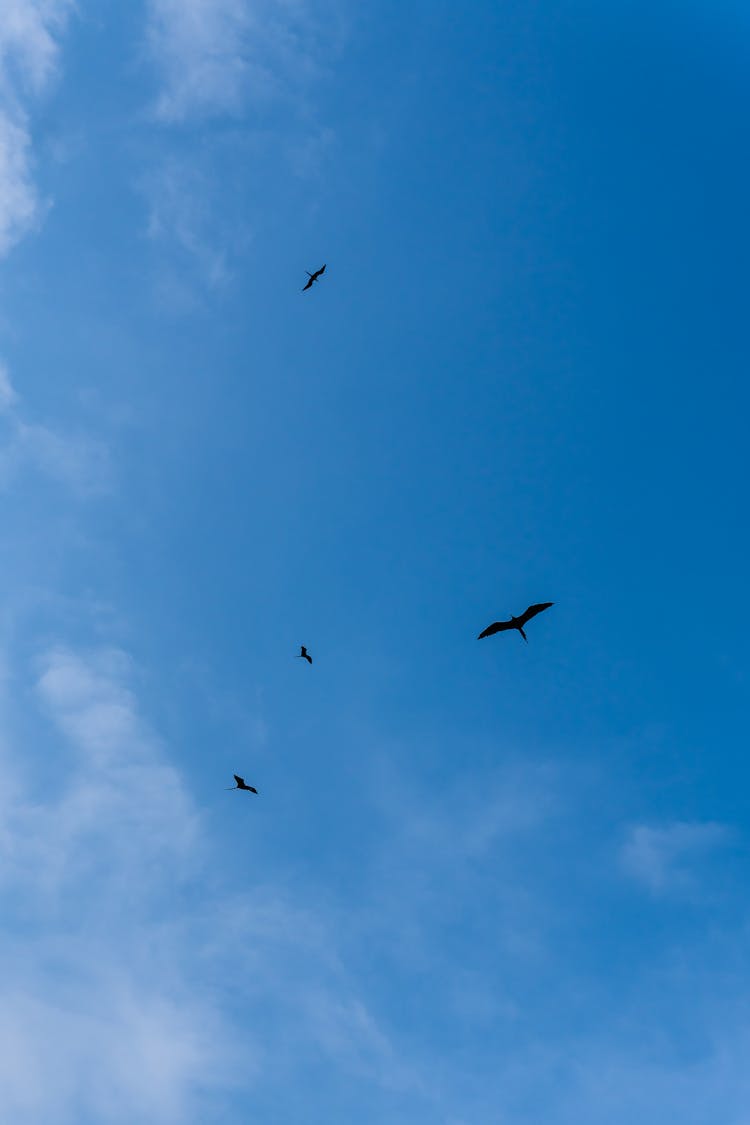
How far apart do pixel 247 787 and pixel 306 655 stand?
10983 millimetres

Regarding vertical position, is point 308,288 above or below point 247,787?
above

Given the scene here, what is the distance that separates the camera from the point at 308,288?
69.2m

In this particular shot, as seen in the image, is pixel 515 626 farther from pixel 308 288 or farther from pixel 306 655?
pixel 308 288

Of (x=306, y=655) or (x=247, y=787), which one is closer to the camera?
(x=247, y=787)

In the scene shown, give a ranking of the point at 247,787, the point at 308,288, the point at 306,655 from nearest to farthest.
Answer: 1. the point at 247,787
2. the point at 306,655
3. the point at 308,288

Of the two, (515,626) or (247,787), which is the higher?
(515,626)

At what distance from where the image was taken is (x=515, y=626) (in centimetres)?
4738

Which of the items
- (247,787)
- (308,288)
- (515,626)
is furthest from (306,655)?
(308,288)

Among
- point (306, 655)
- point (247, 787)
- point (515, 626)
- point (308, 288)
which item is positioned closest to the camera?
point (515, 626)

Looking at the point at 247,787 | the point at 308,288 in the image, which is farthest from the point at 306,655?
the point at 308,288

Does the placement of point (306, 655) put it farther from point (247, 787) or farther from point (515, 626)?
point (515, 626)

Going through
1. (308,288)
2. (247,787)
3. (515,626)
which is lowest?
(247,787)

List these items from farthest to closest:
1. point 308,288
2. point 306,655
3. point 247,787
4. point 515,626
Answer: point 308,288 → point 306,655 → point 247,787 → point 515,626

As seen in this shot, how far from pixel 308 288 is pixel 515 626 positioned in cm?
3731
